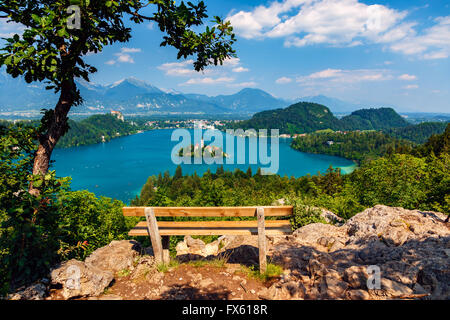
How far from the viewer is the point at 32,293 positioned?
11.4ft

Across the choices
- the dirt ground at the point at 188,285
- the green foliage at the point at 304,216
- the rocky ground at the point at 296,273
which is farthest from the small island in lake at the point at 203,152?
the dirt ground at the point at 188,285

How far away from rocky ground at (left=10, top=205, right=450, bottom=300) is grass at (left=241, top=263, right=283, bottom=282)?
63mm

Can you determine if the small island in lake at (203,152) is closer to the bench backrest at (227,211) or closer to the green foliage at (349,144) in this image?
the green foliage at (349,144)

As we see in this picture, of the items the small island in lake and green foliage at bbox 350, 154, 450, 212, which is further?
the small island in lake

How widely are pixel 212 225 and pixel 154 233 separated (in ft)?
3.94

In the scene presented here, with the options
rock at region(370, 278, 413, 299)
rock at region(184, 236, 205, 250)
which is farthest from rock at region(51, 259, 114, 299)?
rock at region(370, 278, 413, 299)

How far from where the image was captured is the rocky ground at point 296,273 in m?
3.53

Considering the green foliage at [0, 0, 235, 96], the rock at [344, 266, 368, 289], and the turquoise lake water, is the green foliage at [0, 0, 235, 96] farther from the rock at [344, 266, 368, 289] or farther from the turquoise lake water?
the turquoise lake water

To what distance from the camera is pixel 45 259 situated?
12.3ft

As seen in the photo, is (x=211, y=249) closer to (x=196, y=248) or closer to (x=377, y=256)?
(x=196, y=248)

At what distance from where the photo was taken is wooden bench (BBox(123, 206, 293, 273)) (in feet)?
14.0

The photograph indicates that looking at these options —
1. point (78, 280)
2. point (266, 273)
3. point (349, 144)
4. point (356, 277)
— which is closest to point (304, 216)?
point (266, 273)
